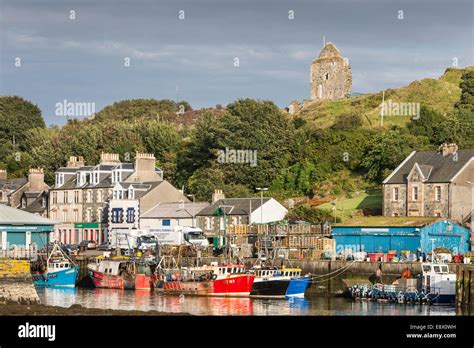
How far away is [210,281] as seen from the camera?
218 ft

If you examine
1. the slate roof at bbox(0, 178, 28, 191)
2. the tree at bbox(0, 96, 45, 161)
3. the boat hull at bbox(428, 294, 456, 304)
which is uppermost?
the tree at bbox(0, 96, 45, 161)

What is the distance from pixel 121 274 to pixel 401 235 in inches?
809

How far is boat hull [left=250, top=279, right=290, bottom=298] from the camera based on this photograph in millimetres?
63906

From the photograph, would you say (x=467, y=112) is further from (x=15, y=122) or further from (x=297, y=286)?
(x=15, y=122)

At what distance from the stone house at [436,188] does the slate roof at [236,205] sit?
36.5 feet

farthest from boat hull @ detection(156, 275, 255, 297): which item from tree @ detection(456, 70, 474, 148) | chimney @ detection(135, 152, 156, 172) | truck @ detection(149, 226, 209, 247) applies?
tree @ detection(456, 70, 474, 148)

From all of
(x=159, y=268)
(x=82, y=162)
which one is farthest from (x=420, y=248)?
(x=82, y=162)

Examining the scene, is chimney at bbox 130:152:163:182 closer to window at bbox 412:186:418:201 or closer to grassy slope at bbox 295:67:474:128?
grassy slope at bbox 295:67:474:128

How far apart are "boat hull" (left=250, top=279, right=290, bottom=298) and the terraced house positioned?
92.9 feet

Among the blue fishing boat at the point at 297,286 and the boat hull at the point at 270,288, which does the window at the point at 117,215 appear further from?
the blue fishing boat at the point at 297,286

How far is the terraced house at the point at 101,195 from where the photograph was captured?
92.4 metres

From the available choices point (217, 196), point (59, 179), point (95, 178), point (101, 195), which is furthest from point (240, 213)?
point (59, 179)

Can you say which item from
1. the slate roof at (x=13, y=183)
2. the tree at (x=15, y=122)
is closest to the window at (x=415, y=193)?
the slate roof at (x=13, y=183)

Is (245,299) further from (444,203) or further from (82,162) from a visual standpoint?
(82,162)
